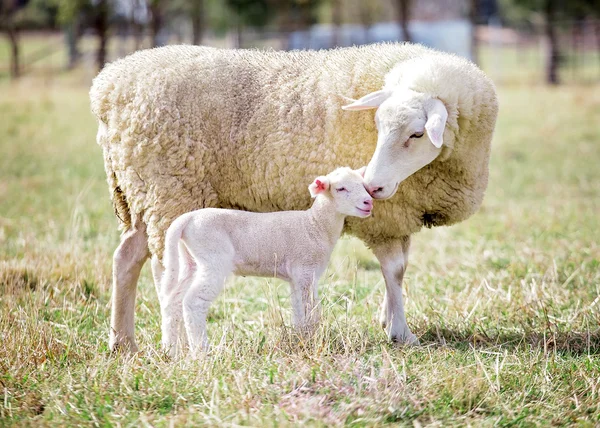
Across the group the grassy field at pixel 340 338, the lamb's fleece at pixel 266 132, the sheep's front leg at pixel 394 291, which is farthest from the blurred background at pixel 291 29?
the sheep's front leg at pixel 394 291

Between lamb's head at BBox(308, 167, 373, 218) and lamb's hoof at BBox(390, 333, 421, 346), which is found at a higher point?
lamb's head at BBox(308, 167, 373, 218)

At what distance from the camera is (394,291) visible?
4.41 meters

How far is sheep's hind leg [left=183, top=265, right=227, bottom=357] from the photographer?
145 inches

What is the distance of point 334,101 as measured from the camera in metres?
4.30

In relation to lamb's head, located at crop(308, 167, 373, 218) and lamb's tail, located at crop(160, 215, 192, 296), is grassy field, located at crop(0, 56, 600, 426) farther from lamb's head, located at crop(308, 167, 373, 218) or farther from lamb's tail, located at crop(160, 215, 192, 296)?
lamb's head, located at crop(308, 167, 373, 218)

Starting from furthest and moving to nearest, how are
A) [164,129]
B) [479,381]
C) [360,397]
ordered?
1. [164,129]
2. [479,381]
3. [360,397]

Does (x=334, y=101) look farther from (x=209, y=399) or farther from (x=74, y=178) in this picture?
(x=74, y=178)

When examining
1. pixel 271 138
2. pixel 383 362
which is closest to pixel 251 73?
pixel 271 138

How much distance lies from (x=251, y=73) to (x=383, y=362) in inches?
74.5

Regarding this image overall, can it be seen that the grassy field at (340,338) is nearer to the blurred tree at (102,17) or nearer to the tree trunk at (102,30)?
the tree trunk at (102,30)

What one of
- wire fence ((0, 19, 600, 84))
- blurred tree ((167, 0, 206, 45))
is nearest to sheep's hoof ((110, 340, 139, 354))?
wire fence ((0, 19, 600, 84))

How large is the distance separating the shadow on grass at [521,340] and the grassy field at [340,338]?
0.04ft

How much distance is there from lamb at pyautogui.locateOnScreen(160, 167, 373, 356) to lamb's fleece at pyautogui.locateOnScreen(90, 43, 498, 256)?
1.23 ft

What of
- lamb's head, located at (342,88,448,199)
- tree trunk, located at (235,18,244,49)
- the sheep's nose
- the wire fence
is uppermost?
lamb's head, located at (342,88,448,199)
